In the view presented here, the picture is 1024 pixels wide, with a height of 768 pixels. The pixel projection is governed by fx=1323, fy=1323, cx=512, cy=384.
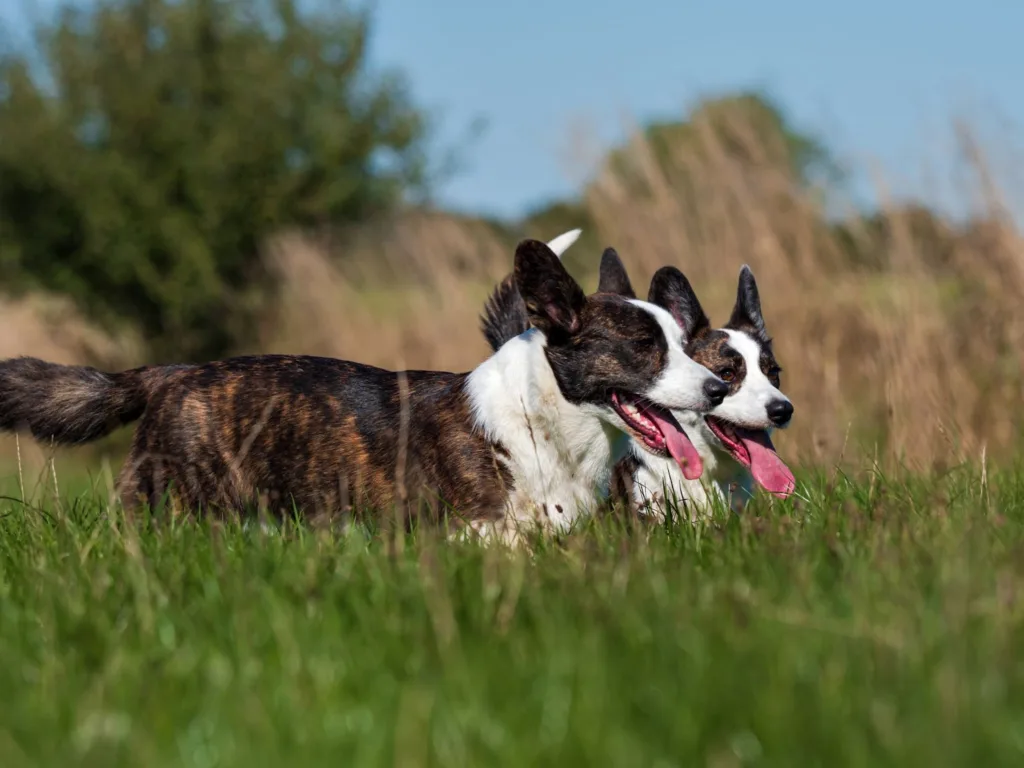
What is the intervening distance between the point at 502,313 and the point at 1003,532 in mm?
2731

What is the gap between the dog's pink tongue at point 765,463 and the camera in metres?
5.40

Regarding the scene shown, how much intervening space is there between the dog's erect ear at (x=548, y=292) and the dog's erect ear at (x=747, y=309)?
60.0 inches

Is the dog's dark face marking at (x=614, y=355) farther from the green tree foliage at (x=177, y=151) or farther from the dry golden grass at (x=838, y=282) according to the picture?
the green tree foliage at (x=177, y=151)

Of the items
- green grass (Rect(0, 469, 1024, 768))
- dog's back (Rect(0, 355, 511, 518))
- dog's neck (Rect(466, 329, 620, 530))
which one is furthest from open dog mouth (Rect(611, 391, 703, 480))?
green grass (Rect(0, 469, 1024, 768))

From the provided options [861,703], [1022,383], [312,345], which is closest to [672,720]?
[861,703]

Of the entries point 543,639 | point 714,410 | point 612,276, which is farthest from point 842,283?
point 543,639

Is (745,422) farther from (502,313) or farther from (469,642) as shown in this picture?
(469,642)

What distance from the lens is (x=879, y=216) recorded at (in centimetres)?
870

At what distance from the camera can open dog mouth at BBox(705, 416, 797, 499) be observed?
18.0 ft

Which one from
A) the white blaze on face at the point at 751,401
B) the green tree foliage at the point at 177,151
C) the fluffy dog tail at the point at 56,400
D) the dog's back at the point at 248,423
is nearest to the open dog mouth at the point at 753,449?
the white blaze on face at the point at 751,401

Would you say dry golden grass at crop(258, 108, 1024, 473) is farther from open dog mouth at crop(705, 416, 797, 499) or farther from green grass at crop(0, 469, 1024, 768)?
green grass at crop(0, 469, 1024, 768)

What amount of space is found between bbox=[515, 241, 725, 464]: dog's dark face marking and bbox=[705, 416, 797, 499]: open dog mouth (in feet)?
2.59

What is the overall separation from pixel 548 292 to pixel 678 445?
749 millimetres

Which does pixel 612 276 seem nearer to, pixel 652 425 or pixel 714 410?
pixel 714 410
